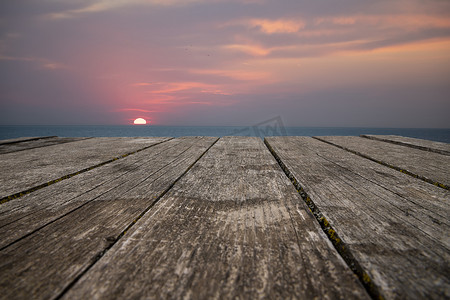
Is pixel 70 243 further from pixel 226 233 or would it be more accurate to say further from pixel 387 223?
pixel 387 223

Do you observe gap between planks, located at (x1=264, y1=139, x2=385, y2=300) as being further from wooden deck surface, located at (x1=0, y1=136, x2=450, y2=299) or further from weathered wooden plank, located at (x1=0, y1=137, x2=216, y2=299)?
weathered wooden plank, located at (x1=0, y1=137, x2=216, y2=299)

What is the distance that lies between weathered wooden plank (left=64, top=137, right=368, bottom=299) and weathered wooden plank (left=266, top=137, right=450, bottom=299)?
0.08 m

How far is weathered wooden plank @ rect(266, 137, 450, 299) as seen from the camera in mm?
584

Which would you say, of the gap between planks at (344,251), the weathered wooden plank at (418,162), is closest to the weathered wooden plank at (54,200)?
the gap between planks at (344,251)

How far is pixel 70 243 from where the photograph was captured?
29.4 inches

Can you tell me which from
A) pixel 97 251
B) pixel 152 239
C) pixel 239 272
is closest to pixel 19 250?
pixel 97 251

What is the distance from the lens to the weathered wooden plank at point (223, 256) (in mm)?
543

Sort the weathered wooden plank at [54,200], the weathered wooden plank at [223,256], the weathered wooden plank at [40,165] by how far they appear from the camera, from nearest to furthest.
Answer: the weathered wooden plank at [223,256]
the weathered wooden plank at [54,200]
the weathered wooden plank at [40,165]

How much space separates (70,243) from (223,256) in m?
0.51

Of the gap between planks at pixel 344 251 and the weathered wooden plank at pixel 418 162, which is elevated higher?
the weathered wooden plank at pixel 418 162

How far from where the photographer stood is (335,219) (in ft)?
2.79

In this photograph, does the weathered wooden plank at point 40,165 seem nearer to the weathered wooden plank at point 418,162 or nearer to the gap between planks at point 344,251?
A: the gap between planks at point 344,251

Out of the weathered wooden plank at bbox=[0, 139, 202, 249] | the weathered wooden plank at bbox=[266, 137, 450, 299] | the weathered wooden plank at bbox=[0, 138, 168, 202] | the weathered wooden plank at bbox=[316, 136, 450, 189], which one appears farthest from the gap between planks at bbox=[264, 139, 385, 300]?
the weathered wooden plank at bbox=[0, 138, 168, 202]

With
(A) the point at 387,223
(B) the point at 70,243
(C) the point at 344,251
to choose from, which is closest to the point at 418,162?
(A) the point at 387,223
